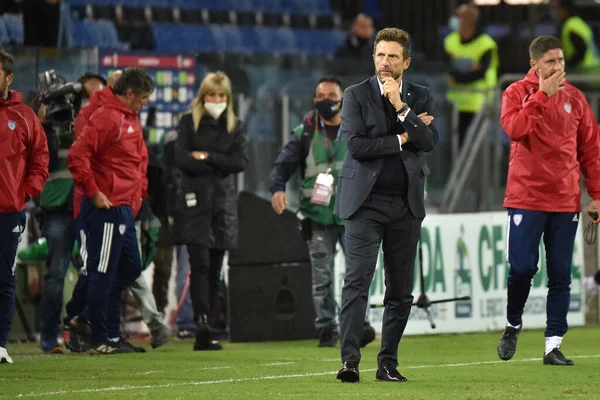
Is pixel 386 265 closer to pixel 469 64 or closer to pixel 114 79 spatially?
pixel 114 79

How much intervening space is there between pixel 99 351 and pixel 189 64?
4.18 metres

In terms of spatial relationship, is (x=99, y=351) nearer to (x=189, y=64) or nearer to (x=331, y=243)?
(x=331, y=243)

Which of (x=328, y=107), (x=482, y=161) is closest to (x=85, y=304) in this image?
(x=328, y=107)

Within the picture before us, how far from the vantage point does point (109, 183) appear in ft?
35.1

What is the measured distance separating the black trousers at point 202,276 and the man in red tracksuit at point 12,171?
7.23 ft

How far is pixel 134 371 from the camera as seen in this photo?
9289 mm

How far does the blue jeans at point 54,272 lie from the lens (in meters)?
11.3

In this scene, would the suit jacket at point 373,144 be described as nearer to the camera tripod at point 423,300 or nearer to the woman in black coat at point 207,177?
the woman in black coat at point 207,177

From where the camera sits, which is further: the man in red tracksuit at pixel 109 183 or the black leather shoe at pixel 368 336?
the black leather shoe at pixel 368 336

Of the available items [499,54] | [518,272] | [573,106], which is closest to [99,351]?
[518,272]

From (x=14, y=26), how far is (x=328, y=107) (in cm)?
388

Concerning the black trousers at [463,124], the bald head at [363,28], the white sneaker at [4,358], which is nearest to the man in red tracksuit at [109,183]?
the white sneaker at [4,358]

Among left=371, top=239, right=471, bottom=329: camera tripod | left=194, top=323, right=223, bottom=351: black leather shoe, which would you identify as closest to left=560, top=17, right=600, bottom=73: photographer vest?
left=371, top=239, right=471, bottom=329: camera tripod

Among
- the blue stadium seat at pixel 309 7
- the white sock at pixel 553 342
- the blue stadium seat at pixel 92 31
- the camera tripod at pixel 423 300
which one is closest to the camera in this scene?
the white sock at pixel 553 342
